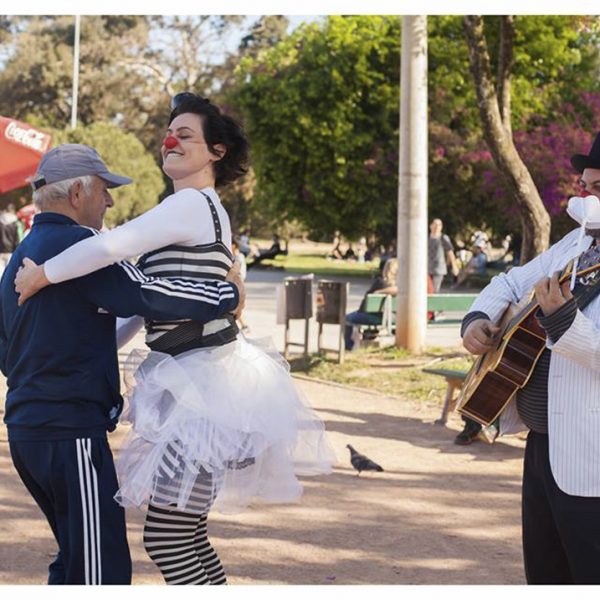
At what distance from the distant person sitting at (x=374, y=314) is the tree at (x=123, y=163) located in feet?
114

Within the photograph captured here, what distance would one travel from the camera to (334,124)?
3094 centimetres

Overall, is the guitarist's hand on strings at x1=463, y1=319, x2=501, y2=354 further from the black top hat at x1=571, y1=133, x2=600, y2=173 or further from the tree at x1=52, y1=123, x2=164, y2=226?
the tree at x1=52, y1=123, x2=164, y2=226

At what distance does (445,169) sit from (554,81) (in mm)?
4636

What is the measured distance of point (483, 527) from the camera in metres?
Result: 6.09

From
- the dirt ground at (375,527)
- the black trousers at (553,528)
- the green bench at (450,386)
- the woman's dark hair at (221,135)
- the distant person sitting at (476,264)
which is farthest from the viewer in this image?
the distant person sitting at (476,264)

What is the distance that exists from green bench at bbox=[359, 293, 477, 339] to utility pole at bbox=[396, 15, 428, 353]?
0.85m

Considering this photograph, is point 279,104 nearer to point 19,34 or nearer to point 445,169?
point 445,169

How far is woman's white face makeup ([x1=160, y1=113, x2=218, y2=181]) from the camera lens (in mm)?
3699

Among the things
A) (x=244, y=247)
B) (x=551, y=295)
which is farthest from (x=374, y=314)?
(x=244, y=247)

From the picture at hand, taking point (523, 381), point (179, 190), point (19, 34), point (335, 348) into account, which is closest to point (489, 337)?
point (523, 381)

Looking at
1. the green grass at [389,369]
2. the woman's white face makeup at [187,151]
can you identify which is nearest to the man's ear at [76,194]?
the woman's white face makeup at [187,151]

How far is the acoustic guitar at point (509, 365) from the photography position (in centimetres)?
337

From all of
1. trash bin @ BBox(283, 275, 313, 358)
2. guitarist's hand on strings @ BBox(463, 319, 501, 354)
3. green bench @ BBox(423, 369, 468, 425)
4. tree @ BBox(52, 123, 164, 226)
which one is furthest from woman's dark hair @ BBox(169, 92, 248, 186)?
tree @ BBox(52, 123, 164, 226)

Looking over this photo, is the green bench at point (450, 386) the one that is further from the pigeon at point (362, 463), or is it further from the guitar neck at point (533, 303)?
the guitar neck at point (533, 303)
